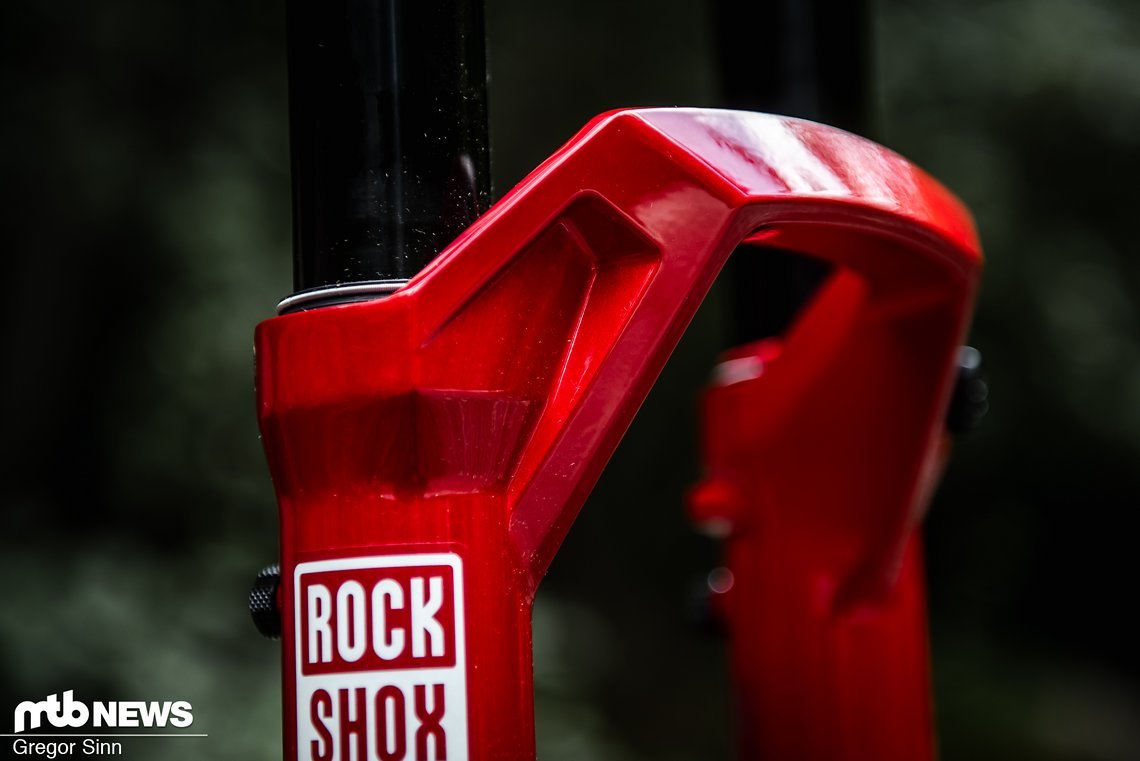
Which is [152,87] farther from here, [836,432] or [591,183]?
[591,183]

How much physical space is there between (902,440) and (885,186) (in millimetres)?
340

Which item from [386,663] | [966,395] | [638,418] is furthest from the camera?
[638,418]

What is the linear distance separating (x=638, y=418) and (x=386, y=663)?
3.82m

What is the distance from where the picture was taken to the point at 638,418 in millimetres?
4496

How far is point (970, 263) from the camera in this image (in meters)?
1.00

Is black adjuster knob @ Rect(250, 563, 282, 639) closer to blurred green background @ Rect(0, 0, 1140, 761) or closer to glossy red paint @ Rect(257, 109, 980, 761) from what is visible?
glossy red paint @ Rect(257, 109, 980, 761)

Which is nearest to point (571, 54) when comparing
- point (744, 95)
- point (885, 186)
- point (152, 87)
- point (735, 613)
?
point (152, 87)

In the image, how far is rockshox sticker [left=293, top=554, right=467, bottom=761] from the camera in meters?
0.69

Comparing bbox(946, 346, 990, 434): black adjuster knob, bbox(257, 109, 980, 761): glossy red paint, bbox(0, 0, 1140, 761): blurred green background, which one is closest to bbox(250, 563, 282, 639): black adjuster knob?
bbox(257, 109, 980, 761): glossy red paint

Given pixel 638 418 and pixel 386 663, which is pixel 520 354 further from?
pixel 638 418

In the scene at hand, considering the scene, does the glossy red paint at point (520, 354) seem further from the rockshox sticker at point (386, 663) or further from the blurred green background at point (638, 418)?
the blurred green background at point (638, 418)

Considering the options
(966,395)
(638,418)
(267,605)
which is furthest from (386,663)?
(638,418)

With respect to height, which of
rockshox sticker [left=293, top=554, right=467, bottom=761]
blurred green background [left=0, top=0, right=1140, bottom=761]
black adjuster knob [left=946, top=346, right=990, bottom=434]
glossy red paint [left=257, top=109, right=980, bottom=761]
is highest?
blurred green background [left=0, top=0, right=1140, bottom=761]

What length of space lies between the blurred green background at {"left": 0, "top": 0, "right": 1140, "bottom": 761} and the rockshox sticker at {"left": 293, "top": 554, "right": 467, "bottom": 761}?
3.25ft
